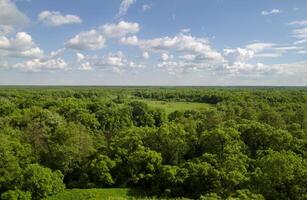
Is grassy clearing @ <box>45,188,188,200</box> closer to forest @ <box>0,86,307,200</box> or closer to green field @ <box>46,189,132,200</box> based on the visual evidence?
green field @ <box>46,189,132,200</box>

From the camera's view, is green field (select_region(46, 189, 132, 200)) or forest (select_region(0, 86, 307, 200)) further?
green field (select_region(46, 189, 132, 200))

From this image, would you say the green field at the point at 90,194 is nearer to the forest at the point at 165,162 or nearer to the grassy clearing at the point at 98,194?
the grassy clearing at the point at 98,194

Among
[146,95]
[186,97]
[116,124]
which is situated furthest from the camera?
[146,95]

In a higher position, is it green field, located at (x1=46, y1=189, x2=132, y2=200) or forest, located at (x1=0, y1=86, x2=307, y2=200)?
forest, located at (x1=0, y1=86, x2=307, y2=200)

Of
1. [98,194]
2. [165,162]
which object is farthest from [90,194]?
[165,162]

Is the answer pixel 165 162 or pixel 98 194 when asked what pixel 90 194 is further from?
pixel 165 162

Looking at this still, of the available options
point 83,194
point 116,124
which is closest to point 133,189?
point 83,194

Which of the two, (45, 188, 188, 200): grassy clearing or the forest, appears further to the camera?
(45, 188, 188, 200): grassy clearing

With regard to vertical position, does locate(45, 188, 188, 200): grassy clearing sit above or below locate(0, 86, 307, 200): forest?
below

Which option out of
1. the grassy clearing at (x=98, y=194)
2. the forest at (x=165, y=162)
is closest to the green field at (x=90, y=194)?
the grassy clearing at (x=98, y=194)

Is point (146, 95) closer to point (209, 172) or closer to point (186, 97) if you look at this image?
point (186, 97)

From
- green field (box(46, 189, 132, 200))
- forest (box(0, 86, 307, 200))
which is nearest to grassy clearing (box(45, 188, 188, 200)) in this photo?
green field (box(46, 189, 132, 200))
